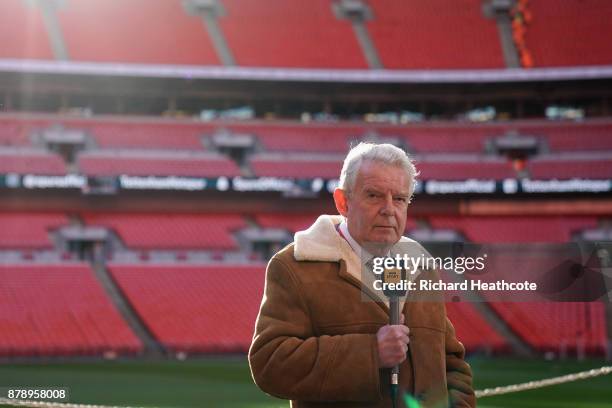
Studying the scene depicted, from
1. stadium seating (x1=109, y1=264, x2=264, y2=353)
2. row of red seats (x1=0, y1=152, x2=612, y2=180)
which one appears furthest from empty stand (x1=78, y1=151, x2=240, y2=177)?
stadium seating (x1=109, y1=264, x2=264, y2=353)

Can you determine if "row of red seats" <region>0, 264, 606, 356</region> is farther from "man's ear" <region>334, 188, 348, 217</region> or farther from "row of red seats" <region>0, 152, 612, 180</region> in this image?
"man's ear" <region>334, 188, 348, 217</region>

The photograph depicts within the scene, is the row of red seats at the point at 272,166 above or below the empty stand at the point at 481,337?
above

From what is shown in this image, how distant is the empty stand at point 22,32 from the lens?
3641 cm

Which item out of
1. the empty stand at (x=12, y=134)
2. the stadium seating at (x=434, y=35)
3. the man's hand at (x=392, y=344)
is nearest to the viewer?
the man's hand at (x=392, y=344)

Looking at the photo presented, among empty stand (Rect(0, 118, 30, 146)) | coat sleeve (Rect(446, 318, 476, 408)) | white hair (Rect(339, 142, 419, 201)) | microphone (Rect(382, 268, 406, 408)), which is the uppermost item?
empty stand (Rect(0, 118, 30, 146))

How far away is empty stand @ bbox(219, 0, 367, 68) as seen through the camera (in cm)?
3794

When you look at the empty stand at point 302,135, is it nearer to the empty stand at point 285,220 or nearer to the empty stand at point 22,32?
the empty stand at point 285,220

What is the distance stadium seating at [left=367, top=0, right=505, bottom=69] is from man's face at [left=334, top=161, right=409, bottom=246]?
34.8 m

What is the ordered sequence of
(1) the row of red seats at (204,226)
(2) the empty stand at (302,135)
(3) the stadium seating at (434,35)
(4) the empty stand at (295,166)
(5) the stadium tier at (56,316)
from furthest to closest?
(2) the empty stand at (302,135) → (3) the stadium seating at (434,35) → (4) the empty stand at (295,166) → (1) the row of red seats at (204,226) → (5) the stadium tier at (56,316)

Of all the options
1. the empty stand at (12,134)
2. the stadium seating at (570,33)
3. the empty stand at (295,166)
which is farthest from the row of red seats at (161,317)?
the stadium seating at (570,33)

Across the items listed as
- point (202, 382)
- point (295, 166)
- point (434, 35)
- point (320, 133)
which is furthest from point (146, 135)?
point (202, 382)

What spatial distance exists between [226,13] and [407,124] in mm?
9089

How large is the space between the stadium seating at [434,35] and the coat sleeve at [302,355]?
3497 cm

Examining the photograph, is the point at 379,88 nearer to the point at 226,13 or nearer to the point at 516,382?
the point at 226,13
